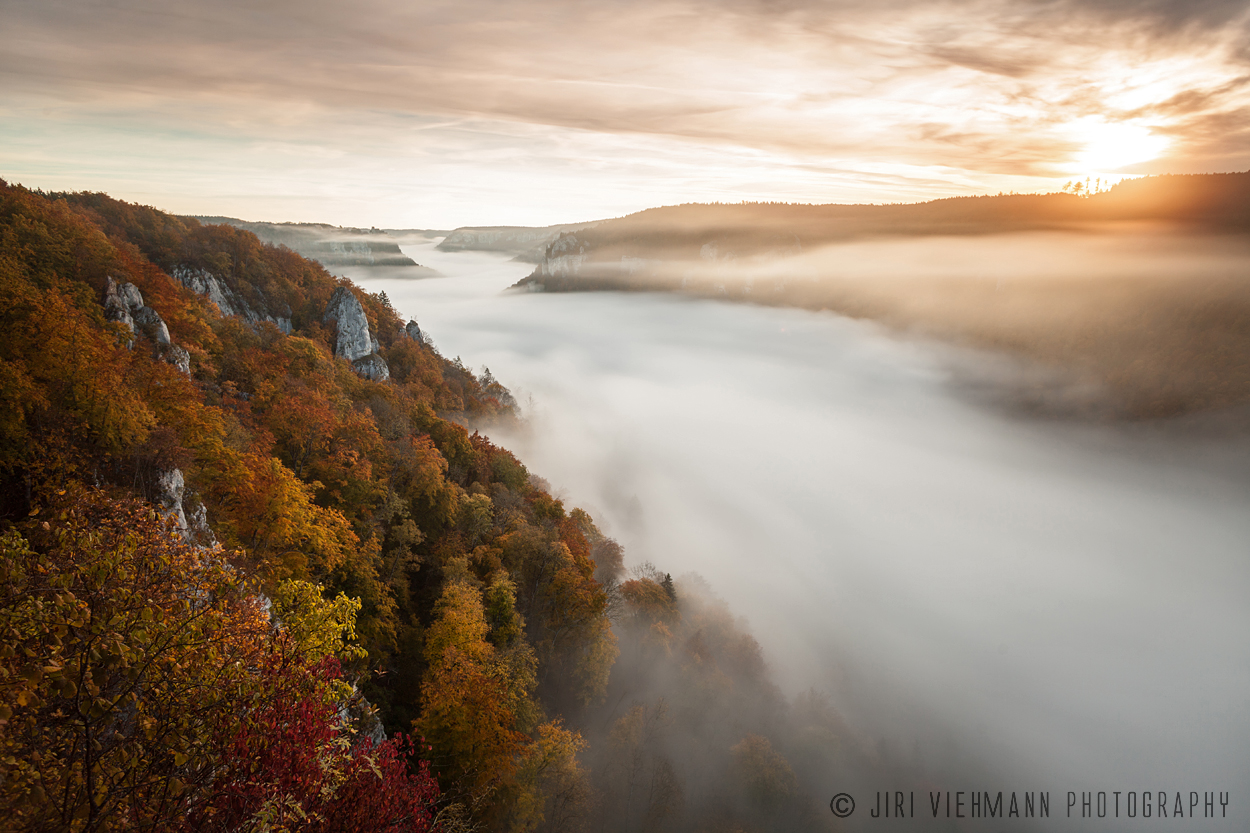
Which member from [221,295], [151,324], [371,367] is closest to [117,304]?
[151,324]

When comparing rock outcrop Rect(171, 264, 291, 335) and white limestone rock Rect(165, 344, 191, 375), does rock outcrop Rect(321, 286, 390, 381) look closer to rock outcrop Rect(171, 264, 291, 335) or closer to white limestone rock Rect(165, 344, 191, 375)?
rock outcrop Rect(171, 264, 291, 335)

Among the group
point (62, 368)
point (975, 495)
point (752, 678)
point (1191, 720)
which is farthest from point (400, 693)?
point (975, 495)

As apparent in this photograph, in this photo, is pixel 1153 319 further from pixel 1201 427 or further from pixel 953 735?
pixel 953 735

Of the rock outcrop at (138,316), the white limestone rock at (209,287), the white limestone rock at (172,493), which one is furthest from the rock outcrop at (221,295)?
the white limestone rock at (172,493)

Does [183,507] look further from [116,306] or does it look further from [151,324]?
[151,324]

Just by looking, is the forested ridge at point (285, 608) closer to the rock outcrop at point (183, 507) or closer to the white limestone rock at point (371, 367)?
the rock outcrop at point (183, 507)

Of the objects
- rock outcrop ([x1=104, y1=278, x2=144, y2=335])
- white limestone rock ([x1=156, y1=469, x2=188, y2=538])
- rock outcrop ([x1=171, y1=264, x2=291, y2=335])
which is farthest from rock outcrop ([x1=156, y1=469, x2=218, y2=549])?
rock outcrop ([x1=171, y1=264, x2=291, y2=335])
